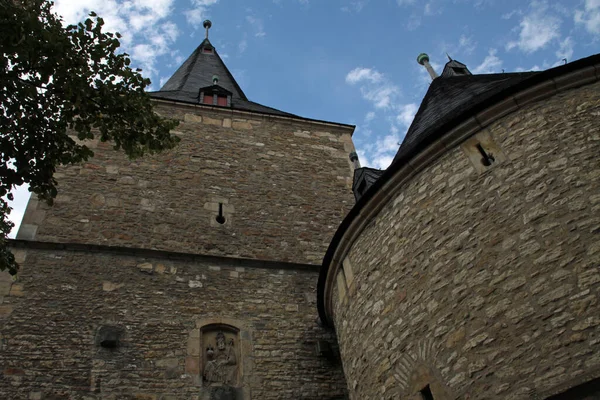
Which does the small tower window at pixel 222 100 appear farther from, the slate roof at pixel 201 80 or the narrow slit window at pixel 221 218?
the narrow slit window at pixel 221 218

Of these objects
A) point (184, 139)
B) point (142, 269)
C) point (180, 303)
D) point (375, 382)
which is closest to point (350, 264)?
point (375, 382)

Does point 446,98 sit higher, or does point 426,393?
point 446,98

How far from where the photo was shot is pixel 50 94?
522cm

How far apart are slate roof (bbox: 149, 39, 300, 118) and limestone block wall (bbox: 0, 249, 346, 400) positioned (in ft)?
14.7

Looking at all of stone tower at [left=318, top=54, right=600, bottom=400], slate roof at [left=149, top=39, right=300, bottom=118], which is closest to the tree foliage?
stone tower at [left=318, top=54, right=600, bottom=400]

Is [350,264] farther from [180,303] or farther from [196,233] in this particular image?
[196,233]

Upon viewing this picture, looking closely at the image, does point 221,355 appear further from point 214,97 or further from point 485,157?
point 214,97

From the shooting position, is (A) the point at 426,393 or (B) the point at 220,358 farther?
(B) the point at 220,358

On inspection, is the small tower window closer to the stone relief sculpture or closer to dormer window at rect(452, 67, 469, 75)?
dormer window at rect(452, 67, 469, 75)

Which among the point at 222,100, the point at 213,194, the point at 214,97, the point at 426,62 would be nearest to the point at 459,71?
the point at 426,62

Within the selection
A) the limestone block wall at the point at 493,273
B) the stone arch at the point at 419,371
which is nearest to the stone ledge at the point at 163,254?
the limestone block wall at the point at 493,273

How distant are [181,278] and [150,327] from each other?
0.86 m

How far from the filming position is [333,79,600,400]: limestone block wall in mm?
4082

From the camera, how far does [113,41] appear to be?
5.43 meters
